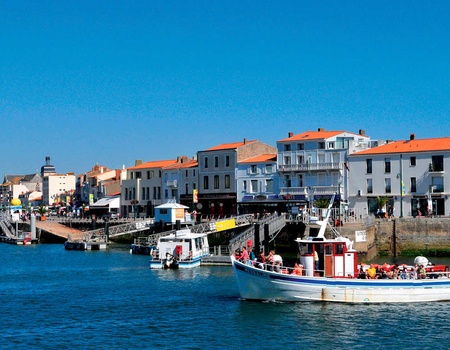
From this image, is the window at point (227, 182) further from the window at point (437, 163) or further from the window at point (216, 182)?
the window at point (437, 163)

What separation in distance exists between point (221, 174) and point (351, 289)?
5996 centimetres

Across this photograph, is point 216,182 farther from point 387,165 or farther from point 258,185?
point 387,165

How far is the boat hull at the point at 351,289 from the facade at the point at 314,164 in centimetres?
4264

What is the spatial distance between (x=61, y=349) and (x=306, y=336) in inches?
418

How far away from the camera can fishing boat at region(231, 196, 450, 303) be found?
133 feet

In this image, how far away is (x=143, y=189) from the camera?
113438 mm

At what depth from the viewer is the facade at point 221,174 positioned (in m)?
98.0

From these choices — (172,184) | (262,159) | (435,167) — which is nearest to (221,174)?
(262,159)

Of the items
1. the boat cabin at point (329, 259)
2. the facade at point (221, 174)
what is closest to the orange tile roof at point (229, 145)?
the facade at point (221, 174)

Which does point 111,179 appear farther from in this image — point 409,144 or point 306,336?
point 306,336

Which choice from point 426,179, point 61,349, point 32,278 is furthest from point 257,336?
point 426,179

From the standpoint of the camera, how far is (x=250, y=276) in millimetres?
41625

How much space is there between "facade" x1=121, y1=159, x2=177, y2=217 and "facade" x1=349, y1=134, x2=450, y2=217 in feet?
116

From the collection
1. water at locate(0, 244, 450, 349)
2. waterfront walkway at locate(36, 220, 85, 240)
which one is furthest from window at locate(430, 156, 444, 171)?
waterfront walkway at locate(36, 220, 85, 240)
